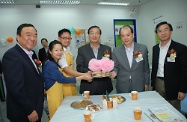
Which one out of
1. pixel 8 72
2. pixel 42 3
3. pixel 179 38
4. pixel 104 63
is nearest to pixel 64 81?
pixel 104 63

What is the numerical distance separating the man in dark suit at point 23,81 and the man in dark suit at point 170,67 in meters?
1.84

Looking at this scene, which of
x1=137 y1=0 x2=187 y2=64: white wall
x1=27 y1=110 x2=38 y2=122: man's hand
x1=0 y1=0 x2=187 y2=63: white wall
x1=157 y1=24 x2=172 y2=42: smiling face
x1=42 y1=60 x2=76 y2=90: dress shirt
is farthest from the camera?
x1=0 y1=0 x2=187 y2=63: white wall

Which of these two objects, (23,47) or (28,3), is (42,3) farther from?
(23,47)

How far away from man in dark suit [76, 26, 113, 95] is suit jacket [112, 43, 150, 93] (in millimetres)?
225

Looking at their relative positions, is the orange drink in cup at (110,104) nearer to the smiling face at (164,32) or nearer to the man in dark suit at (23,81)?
the man in dark suit at (23,81)

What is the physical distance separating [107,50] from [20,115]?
62.2 inches

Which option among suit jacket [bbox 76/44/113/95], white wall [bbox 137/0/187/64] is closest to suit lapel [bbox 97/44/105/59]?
suit jacket [bbox 76/44/113/95]

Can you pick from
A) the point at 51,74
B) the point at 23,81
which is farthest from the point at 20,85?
the point at 51,74

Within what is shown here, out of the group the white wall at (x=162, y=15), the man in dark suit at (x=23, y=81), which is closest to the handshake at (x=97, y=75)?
the man in dark suit at (x=23, y=81)

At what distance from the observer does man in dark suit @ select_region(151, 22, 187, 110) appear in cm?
249

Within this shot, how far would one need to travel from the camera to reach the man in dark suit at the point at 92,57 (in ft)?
8.81

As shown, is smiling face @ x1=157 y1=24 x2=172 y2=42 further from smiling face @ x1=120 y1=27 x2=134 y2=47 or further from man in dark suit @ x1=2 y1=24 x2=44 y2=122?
man in dark suit @ x1=2 y1=24 x2=44 y2=122

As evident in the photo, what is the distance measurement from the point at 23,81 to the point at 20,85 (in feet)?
0.17

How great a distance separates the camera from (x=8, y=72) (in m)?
1.77
